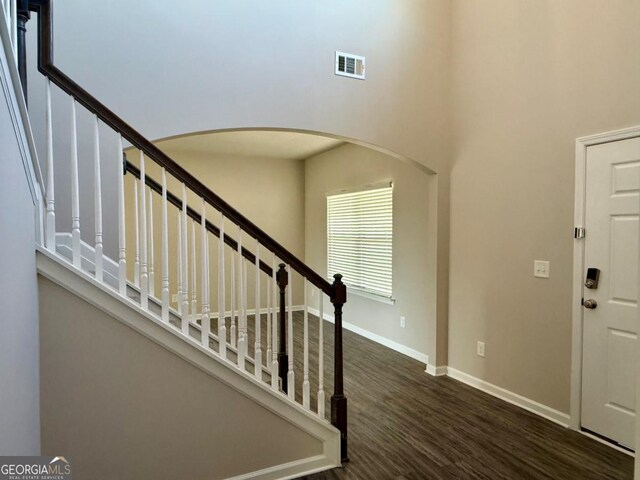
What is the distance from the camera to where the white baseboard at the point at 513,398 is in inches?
113

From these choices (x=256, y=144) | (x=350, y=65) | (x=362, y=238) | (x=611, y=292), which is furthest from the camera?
(x=256, y=144)

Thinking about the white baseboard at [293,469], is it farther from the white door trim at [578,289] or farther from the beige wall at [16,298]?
the white door trim at [578,289]

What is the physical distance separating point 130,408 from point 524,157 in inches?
128

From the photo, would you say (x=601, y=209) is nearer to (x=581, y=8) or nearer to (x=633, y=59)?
(x=633, y=59)

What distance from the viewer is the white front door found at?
2.44 m

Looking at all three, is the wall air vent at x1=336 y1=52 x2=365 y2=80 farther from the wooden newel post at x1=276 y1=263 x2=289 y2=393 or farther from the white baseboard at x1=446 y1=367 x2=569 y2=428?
the white baseboard at x1=446 y1=367 x2=569 y2=428

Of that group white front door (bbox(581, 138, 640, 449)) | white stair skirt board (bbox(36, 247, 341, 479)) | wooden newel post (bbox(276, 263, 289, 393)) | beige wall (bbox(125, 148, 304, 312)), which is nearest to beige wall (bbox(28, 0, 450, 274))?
white stair skirt board (bbox(36, 247, 341, 479))

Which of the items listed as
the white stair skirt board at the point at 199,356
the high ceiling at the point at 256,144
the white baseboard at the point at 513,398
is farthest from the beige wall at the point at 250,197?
the white stair skirt board at the point at 199,356

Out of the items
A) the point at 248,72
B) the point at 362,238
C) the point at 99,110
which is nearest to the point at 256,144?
the point at 362,238

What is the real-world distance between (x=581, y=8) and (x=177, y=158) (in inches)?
204

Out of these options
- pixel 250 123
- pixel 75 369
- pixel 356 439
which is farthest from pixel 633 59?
pixel 75 369

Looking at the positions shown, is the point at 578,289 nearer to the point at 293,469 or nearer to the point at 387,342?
the point at 293,469

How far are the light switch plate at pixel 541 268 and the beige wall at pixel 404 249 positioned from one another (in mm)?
972

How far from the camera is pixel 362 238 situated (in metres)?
5.45
